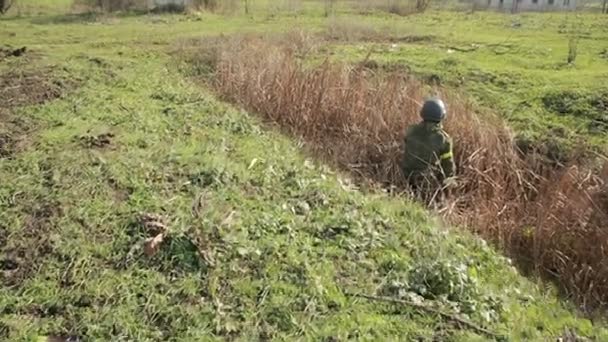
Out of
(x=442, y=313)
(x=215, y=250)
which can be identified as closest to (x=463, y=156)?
(x=442, y=313)

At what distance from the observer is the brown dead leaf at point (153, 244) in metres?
3.40

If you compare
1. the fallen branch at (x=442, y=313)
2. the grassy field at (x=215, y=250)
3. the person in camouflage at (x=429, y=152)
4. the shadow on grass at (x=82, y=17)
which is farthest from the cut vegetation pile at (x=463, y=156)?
the shadow on grass at (x=82, y=17)

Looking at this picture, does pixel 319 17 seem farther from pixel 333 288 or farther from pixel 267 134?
pixel 333 288

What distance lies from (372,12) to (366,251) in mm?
20508

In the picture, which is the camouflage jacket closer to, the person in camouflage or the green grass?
the person in camouflage

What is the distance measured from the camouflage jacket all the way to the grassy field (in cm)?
65

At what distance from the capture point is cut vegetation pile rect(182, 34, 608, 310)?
4691mm

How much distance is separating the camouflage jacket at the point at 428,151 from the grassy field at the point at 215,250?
0.65 meters

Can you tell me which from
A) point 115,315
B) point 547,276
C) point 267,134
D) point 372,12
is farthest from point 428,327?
point 372,12

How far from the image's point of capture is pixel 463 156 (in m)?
6.16

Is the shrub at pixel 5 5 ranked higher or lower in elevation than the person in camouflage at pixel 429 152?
higher

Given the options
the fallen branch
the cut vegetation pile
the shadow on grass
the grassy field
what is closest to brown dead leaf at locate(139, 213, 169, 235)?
the grassy field

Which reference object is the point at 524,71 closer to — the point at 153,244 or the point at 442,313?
the point at 442,313

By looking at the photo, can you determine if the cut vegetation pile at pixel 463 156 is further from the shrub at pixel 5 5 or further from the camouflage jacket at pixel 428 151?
the shrub at pixel 5 5
